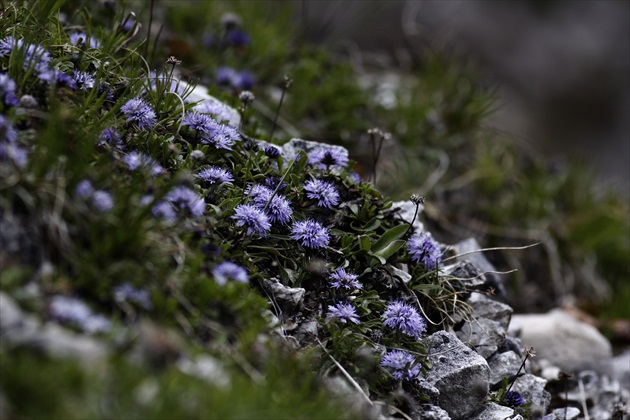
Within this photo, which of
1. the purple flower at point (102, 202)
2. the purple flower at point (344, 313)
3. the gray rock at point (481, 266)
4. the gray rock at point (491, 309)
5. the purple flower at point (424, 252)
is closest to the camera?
the purple flower at point (102, 202)

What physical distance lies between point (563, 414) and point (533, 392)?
215 mm

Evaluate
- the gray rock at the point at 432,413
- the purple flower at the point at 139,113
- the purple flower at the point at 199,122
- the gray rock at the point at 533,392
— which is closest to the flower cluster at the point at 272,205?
the purple flower at the point at 199,122

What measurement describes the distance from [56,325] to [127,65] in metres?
1.71

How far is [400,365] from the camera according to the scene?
2418 millimetres

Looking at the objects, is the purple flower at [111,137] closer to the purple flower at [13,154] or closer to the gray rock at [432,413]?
the purple flower at [13,154]

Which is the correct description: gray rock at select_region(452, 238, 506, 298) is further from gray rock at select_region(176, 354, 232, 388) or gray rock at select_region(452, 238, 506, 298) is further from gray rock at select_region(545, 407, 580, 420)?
gray rock at select_region(176, 354, 232, 388)

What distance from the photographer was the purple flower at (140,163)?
234cm

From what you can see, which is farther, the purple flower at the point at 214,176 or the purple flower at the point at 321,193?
Answer: the purple flower at the point at 321,193

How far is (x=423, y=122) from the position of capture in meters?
5.20

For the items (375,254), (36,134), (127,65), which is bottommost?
(36,134)

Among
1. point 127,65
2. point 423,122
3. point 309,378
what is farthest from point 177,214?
point 423,122

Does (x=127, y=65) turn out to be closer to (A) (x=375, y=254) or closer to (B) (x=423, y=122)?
(A) (x=375, y=254)

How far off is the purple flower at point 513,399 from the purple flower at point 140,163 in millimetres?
1602

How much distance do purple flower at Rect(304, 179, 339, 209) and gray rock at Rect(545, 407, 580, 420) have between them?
49.1 inches
